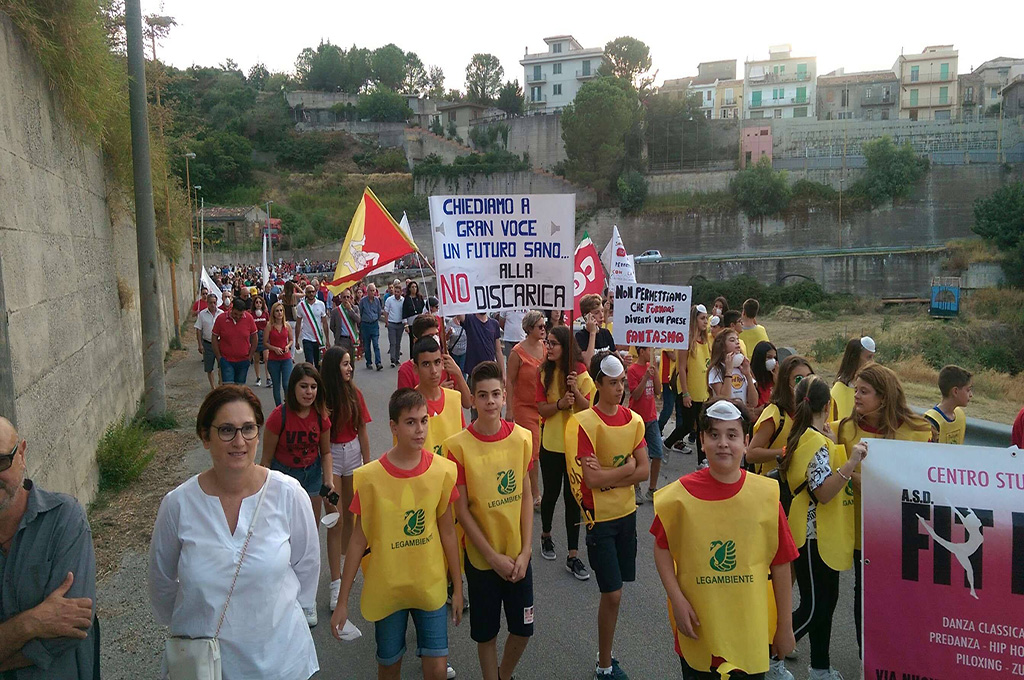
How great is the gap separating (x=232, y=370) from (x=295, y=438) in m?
6.81

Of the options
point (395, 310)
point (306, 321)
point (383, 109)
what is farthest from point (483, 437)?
point (383, 109)

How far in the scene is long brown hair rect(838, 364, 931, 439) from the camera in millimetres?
4242

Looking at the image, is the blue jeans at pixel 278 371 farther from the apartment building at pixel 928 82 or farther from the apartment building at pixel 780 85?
the apartment building at pixel 928 82

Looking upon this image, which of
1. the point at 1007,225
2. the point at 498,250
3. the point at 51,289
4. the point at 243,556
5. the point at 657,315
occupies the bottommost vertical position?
the point at 243,556

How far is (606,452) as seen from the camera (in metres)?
4.35

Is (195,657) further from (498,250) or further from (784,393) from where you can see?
(498,250)

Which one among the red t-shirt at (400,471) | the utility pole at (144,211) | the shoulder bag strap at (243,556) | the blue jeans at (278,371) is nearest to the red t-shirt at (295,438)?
the red t-shirt at (400,471)

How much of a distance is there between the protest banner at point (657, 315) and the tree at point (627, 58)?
261 feet

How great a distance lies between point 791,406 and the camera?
4.71 meters

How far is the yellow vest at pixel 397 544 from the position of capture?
3443 mm

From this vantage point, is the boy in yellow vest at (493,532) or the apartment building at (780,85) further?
the apartment building at (780,85)

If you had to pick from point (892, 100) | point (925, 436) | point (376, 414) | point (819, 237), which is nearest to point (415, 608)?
point (925, 436)

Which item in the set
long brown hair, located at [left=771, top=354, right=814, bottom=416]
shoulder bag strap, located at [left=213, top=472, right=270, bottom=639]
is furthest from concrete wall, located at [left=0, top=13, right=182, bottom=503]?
long brown hair, located at [left=771, top=354, right=814, bottom=416]

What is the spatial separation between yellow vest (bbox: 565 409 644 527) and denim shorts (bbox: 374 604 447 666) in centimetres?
113
